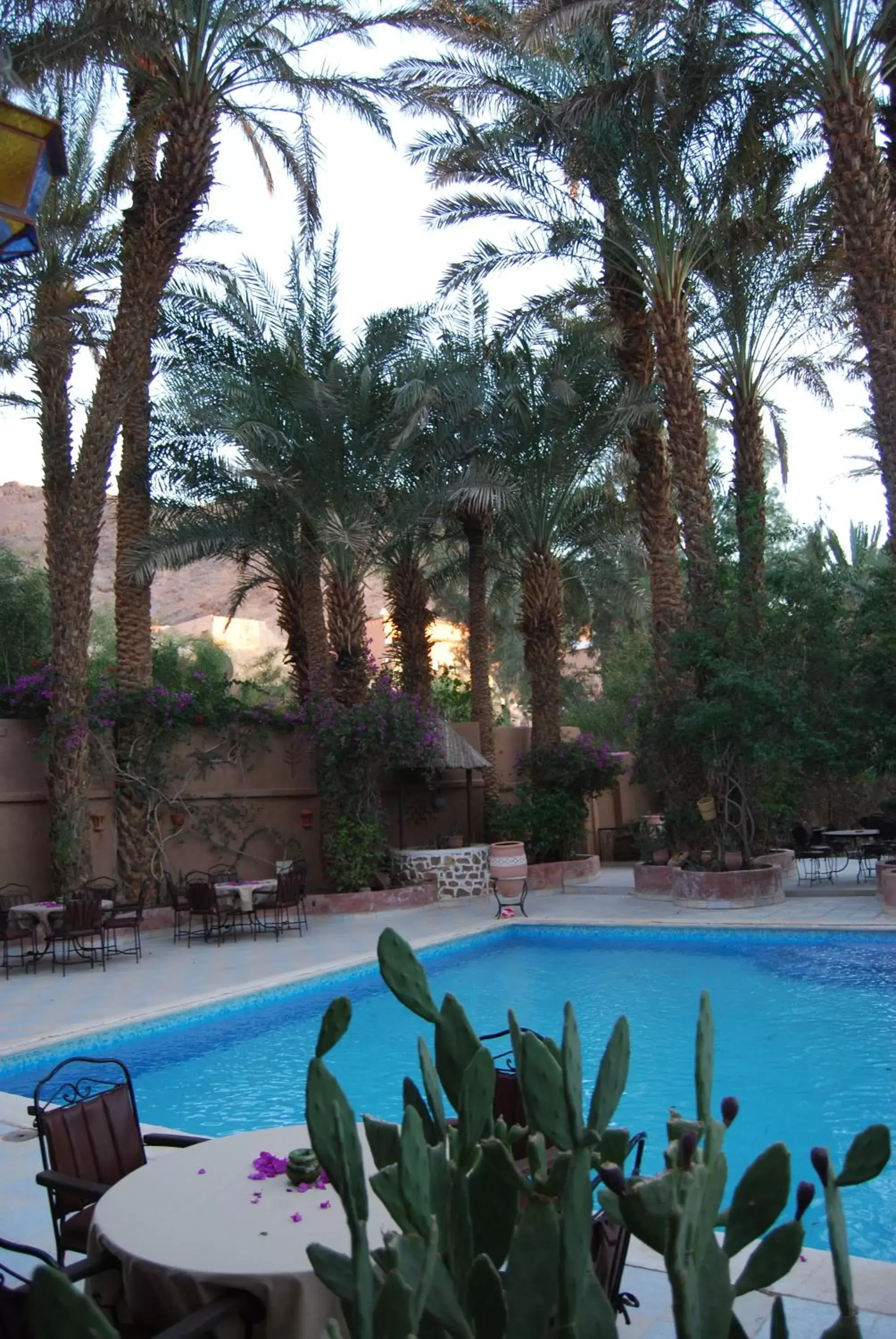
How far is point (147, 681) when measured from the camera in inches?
610

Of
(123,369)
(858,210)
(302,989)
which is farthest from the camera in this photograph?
(123,369)

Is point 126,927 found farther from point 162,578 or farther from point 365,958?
point 162,578

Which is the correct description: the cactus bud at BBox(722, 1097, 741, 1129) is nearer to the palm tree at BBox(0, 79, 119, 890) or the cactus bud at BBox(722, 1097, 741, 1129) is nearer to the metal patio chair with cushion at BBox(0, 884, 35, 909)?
the metal patio chair with cushion at BBox(0, 884, 35, 909)

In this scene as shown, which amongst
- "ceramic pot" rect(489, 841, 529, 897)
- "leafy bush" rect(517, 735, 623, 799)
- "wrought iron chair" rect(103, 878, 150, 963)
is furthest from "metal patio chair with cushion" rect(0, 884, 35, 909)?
"leafy bush" rect(517, 735, 623, 799)

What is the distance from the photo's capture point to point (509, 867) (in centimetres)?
1573

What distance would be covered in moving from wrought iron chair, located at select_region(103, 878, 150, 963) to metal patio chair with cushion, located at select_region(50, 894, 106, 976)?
0.16 metres

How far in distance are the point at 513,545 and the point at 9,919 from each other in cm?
1184

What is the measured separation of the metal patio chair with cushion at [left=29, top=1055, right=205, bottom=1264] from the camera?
157 inches

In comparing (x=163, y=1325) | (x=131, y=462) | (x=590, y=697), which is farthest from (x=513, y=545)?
(x=163, y=1325)

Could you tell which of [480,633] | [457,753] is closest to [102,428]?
[457,753]

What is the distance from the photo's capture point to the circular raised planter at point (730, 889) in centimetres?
1477

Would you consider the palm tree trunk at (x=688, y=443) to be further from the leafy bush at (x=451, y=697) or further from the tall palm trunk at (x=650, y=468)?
the leafy bush at (x=451, y=697)

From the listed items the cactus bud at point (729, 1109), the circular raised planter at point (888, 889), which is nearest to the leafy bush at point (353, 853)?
the circular raised planter at point (888, 889)

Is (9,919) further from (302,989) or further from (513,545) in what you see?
(513,545)
